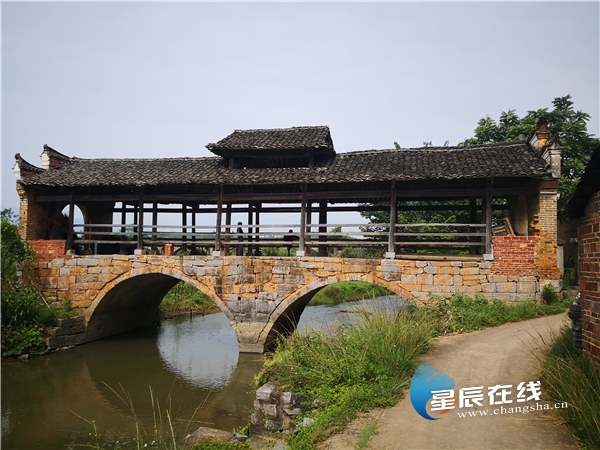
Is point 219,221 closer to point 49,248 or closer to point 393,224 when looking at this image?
point 393,224

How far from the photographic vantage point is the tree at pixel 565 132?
1473 centimetres

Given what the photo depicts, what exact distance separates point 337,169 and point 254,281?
4001 millimetres

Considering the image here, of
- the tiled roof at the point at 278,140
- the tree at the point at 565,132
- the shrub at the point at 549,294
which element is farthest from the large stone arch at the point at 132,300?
the tree at the point at 565,132

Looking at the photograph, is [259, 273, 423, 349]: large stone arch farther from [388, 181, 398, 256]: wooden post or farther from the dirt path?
the dirt path

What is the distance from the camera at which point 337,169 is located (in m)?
11.9

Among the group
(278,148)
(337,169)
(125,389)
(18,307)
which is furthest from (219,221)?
(18,307)

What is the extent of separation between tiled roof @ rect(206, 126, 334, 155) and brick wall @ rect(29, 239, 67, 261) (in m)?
5.71

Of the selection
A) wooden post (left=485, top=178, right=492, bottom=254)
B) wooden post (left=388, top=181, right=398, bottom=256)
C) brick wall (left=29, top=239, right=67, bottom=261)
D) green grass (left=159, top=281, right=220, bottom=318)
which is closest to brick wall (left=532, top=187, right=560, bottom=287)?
wooden post (left=485, top=178, right=492, bottom=254)

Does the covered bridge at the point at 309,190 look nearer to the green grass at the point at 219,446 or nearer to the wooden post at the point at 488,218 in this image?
the wooden post at the point at 488,218

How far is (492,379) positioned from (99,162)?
14160 mm

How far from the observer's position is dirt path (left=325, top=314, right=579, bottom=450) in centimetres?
417

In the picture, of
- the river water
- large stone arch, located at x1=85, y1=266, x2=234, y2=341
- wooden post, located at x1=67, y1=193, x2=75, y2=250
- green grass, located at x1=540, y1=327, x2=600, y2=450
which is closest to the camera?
green grass, located at x1=540, y1=327, x2=600, y2=450

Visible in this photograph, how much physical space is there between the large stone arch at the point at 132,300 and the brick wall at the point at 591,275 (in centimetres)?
885

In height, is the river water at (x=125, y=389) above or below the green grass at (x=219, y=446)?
below
